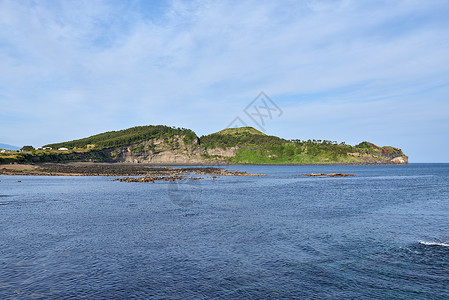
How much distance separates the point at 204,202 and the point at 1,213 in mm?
30321

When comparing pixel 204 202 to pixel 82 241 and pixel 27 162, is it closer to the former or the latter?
pixel 82 241

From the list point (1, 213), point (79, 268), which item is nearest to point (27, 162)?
point (1, 213)

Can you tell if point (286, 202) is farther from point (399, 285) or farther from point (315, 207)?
point (399, 285)

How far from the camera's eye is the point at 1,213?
4200 centimetres

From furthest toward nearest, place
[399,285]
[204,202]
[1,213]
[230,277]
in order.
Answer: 1. [204,202]
2. [1,213]
3. [230,277]
4. [399,285]

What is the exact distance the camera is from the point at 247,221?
38656mm

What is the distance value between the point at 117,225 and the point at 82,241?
7.22 meters

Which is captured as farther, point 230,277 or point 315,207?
point 315,207

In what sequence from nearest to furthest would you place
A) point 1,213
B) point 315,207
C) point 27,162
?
point 1,213 < point 315,207 < point 27,162

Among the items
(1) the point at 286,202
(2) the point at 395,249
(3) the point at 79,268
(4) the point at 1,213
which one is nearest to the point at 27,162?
(4) the point at 1,213

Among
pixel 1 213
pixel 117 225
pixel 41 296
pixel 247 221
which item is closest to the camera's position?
pixel 41 296

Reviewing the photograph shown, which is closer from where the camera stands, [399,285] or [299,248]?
[399,285]

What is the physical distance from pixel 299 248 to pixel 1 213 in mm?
40035

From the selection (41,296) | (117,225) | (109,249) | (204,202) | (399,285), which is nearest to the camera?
(41,296)
